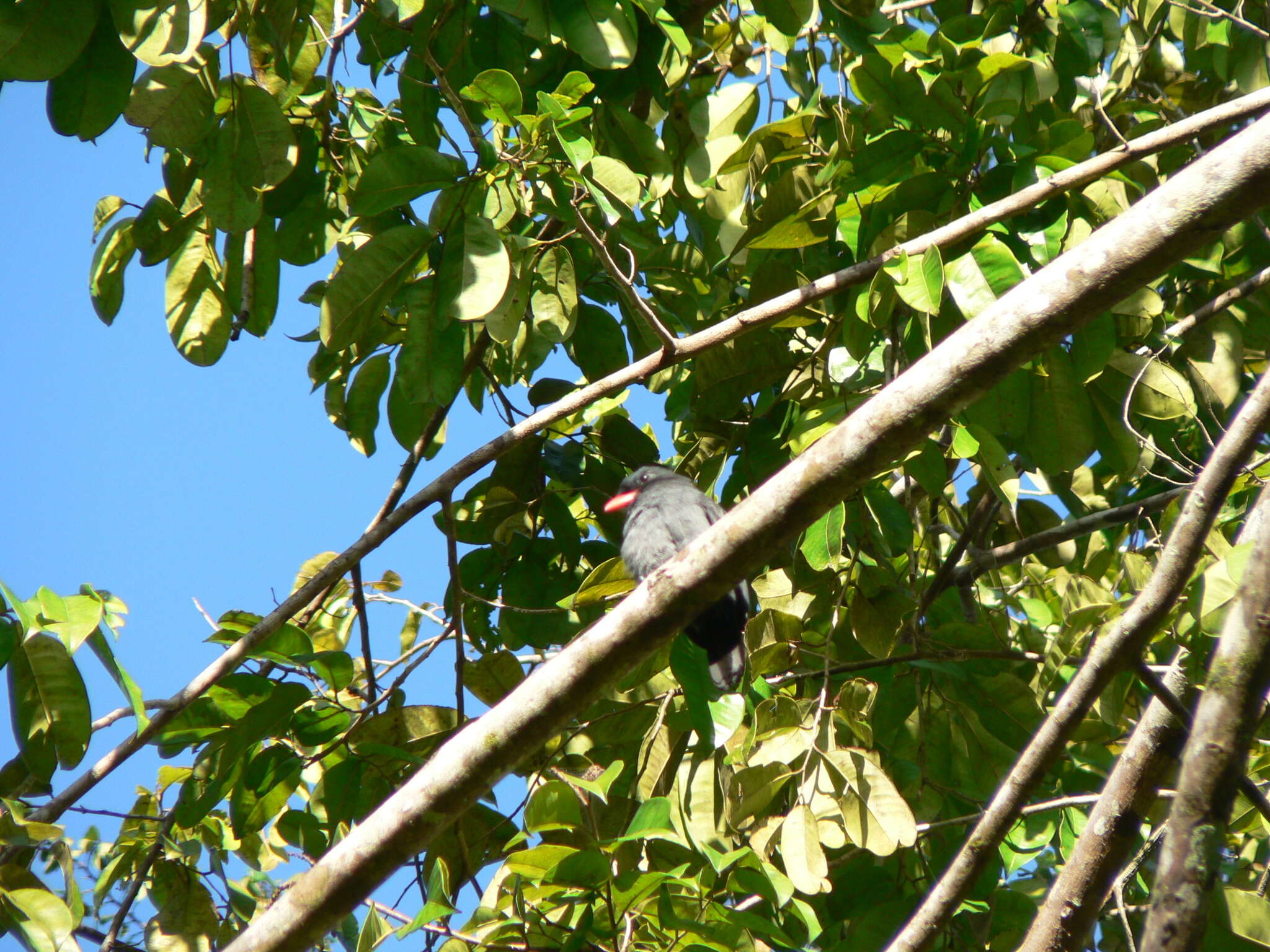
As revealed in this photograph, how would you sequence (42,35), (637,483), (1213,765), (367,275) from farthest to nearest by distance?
(637,483) → (367,275) → (42,35) → (1213,765)

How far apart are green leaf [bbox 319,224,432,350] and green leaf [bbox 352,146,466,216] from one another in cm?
13

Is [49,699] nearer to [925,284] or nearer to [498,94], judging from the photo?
[498,94]

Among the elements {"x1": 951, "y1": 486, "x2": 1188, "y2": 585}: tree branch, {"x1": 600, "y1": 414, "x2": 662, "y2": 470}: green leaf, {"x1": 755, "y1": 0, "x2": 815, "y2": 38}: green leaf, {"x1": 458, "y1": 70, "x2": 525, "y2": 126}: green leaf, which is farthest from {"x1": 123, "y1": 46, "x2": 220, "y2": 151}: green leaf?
{"x1": 951, "y1": 486, "x2": 1188, "y2": 585}: tree branch

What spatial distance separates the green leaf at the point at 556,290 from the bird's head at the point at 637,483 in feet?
2.87

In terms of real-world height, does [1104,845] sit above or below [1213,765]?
below

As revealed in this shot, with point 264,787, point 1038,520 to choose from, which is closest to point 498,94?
point 264,787

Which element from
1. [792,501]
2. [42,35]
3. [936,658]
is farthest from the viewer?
[936,658]

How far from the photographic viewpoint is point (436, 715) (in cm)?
281

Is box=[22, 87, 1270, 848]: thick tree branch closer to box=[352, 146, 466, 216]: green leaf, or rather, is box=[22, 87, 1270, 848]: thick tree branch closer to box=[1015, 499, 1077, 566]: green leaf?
box=[352, 146, 466, 216]: green leaf

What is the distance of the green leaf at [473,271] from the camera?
7.31 feet

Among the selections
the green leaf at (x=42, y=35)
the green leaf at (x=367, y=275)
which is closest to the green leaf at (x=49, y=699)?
the green leaf at (x=367, y=275)

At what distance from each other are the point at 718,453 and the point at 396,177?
1496 millimetres

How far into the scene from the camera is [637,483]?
3.79 m

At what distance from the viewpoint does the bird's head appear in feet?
12.1
